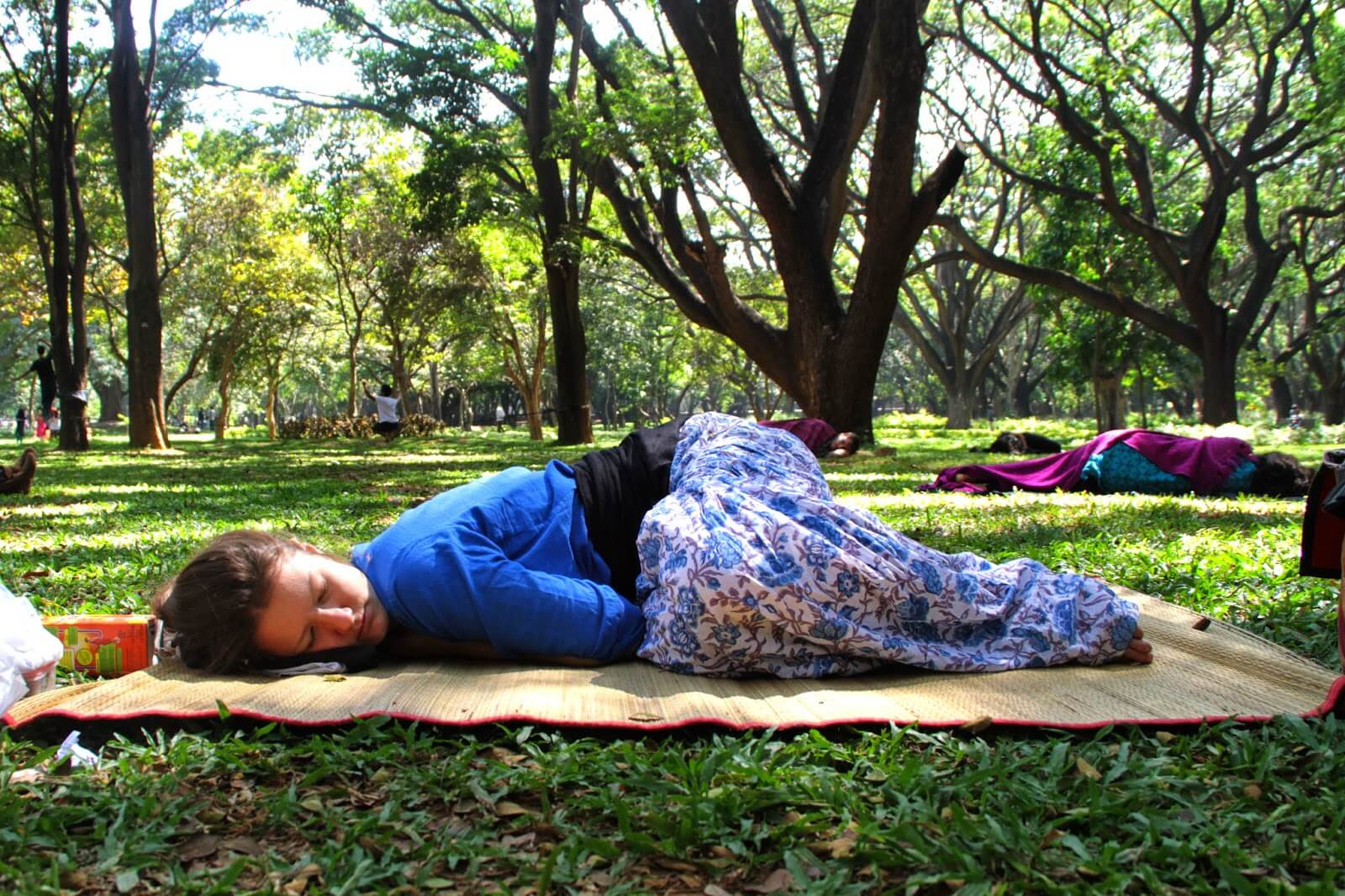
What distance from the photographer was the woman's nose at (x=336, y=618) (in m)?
2.53

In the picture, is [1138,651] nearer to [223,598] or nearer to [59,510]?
[223,598]

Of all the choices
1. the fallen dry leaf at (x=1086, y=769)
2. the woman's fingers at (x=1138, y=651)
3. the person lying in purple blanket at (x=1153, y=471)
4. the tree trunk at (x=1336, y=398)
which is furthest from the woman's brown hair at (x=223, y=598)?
the tree trunk at (x=1336, y=398)

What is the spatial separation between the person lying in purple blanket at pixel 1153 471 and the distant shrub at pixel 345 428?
21.0 meters

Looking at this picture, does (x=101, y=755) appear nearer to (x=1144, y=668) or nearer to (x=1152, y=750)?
(x=1152, y=750)

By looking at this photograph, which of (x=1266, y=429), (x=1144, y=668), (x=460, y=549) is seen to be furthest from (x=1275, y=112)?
(x=460, y=549)

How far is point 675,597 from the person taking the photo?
2.59 metres

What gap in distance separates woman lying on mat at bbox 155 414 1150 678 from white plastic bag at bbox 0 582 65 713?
0.27 metres

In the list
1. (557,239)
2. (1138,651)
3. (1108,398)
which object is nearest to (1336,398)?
(1108,398)

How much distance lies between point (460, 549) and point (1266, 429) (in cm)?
1799

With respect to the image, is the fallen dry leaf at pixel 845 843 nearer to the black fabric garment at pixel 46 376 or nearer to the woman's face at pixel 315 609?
the woman's face at pixel 315 609

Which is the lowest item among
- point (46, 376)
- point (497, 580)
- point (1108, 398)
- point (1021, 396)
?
point (497, 580)

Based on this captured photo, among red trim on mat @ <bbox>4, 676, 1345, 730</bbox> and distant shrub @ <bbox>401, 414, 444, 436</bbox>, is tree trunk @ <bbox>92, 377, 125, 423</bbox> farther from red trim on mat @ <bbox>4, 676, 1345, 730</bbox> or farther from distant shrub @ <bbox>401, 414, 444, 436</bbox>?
red trim on mat @ <bbox>4, 676, 1345, 730</bbox>

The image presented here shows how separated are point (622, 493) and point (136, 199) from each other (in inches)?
585

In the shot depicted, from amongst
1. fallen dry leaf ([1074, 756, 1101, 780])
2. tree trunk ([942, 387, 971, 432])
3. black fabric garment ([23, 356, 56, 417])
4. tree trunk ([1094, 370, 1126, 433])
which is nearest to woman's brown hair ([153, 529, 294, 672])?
fallen dry leaf ([1074, 756, 1101, 780])
